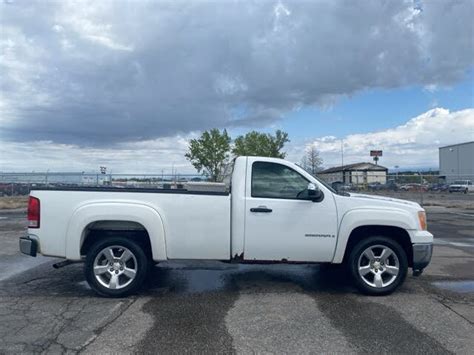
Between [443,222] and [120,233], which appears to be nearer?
[120,233]

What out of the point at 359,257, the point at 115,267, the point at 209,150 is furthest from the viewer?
the point at 209,150

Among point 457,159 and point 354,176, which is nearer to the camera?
point 354,176

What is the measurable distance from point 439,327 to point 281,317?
1772mm

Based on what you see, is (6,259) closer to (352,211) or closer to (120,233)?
(120,233)

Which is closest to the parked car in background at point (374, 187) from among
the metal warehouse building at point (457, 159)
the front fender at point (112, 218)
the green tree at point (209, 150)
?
the green tree at point (209, 150)

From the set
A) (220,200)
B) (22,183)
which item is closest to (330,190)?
(220,200)

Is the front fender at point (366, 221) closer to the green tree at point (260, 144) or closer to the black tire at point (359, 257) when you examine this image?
the black tire at point (359, 257)

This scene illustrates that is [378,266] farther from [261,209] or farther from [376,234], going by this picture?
[261,209]

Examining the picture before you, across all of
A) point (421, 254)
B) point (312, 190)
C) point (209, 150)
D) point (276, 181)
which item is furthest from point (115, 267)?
point (209, 150)

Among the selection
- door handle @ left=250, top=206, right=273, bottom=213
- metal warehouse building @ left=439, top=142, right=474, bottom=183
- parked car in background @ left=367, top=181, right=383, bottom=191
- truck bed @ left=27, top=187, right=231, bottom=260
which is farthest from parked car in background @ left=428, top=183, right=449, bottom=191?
truck bed @ left=27, top=187, right=231, bottom=260

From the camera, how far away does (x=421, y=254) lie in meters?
5.55

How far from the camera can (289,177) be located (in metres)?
5.66

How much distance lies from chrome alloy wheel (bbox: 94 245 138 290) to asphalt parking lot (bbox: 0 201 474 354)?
0.82 feet

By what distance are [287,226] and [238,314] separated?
1.37 meters
